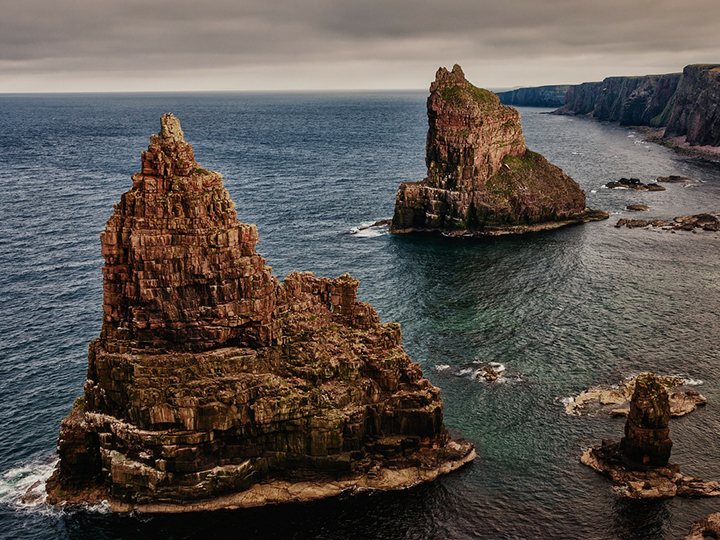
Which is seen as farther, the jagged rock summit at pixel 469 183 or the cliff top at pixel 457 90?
the cliff top at pixel 457 90

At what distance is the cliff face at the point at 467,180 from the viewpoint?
522 ft

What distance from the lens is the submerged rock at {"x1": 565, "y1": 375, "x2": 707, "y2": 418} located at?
8119 centimetres

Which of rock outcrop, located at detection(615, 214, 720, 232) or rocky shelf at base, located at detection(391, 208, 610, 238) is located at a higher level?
rock outcrop, located at detection(615, 214, 720, 232)

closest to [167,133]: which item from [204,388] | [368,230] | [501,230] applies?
[204,388]

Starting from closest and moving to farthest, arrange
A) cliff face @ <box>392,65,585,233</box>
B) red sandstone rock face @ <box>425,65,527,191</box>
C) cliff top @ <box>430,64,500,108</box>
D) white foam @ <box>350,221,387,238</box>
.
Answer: white foam @ <box>350,221,387,238</box>, red sandstone rock face @ <box>425,65,527,191</box>, cliff face @ <box>392,65,585,233</box>, cliff top @ <box>430,64,500,108</box>

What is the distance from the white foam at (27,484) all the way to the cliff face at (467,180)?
339ft

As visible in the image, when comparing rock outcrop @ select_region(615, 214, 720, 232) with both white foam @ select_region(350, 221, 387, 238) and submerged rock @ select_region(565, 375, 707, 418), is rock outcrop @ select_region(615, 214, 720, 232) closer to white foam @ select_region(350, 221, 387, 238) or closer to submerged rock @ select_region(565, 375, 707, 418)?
white foam @ select_region(350, 221, 387, 238)

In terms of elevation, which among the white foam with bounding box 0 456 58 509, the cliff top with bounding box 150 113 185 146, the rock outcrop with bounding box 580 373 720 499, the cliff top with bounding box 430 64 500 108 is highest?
the cliff top with bounding box 430 64 500 108

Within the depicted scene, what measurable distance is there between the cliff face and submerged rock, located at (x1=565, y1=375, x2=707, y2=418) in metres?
77.5

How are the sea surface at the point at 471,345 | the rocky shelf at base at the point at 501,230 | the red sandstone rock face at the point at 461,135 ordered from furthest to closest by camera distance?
1. the red sandstone rock face at the point at 461,135
2. the rocky shelf at base at the point at 501,230
3. the sea surface at the point at 471,345

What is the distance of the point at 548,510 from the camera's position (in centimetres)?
6500

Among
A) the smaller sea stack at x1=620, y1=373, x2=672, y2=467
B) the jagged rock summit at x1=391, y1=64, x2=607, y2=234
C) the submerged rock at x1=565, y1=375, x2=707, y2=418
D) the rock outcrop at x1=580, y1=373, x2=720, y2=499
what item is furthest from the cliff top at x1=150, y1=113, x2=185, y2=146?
the jagged rock summit at x1=391, y1=64, x2=607, y2=234

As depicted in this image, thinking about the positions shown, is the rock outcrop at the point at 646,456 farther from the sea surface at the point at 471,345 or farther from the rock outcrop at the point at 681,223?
the rock outcrop at the point at 681,223

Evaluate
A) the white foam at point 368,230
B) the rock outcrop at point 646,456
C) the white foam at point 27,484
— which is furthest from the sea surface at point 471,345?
the rock outcrop at point 646,456
